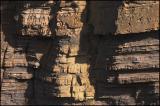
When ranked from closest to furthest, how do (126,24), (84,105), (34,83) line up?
(126,24)
(84,105)
(34,83)

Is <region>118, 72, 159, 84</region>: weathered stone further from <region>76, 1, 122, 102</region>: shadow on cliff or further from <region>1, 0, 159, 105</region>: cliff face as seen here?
<region>76, 1, 122, 102</region>: shadow on cliff

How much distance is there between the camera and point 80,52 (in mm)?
9766

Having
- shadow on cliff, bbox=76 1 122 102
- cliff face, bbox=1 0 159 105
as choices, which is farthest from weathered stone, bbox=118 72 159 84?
shadow on cliff, bbox=76 1 122 102

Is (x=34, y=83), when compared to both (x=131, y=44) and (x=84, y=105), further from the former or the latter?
(x=131, y=44)

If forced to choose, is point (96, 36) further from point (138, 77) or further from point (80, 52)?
point (138, 77)

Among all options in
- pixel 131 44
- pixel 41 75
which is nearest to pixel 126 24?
pixel 131 44

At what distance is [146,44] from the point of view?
914 cm

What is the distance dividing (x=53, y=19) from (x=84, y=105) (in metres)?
1.84

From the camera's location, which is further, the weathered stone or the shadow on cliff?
the shadow on cliff

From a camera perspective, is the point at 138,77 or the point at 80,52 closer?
the point at 138,77

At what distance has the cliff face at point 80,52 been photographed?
916 cm

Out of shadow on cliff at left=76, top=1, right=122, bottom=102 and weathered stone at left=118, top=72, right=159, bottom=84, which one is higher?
shadow on cliff at left=76, top=1, right=122, bottom=102

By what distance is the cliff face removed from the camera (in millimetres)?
9156

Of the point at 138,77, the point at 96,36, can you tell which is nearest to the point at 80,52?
the point at 96,36
